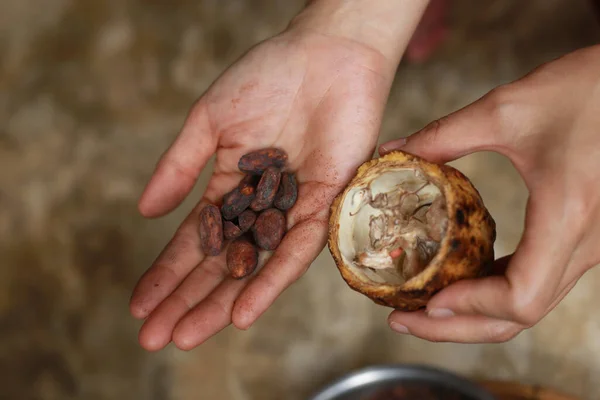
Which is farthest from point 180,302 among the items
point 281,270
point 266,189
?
point 266,189

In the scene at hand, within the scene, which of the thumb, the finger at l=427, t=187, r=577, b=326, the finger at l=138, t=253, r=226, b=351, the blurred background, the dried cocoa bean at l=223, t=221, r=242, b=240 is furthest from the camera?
the blurred background

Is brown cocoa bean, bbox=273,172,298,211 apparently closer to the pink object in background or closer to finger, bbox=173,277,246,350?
finger, bbox=173,277,246,350

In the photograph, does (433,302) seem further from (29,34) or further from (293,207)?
(29,34)

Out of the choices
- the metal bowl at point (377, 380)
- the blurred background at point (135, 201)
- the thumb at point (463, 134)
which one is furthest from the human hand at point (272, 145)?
the blurred background at point (135, 201)

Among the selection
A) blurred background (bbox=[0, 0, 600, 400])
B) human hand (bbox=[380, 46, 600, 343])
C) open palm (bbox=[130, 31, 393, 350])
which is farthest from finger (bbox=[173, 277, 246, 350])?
blurred background (bbox=[0, 0, 600, 400])

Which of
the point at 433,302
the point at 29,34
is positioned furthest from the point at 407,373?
the point at 29,34

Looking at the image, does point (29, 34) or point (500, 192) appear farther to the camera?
point (29, 34)

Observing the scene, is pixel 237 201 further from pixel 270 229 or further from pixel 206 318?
pixel 206 318
